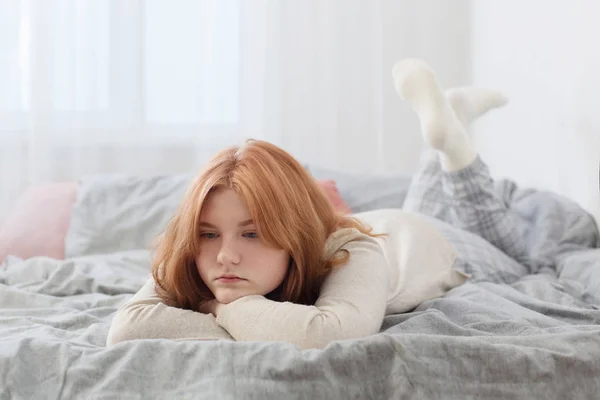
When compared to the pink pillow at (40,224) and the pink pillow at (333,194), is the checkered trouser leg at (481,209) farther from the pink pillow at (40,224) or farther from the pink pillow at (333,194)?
the pink pillow at (40,224)

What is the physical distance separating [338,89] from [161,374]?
219 cm

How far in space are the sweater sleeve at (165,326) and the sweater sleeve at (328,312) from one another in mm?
21

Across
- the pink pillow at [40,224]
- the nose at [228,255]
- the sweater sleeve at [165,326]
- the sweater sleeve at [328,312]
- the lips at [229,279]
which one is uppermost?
the nose at [228,255]

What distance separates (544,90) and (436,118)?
0.58 meters

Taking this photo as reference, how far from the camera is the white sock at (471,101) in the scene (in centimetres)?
216

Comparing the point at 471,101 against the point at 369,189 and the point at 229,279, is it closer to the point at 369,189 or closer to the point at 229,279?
the point at 369,189

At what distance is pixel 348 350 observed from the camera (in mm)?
944

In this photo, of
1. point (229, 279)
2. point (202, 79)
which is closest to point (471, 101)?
point (202, 79)

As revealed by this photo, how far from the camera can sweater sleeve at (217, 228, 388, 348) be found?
109cm

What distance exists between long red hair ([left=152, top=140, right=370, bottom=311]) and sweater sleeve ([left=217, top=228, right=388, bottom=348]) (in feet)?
0.12

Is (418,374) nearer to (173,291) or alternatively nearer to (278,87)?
(173,291)

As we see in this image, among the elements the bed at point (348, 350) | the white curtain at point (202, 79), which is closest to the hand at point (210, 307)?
the bed at point (348, 350)

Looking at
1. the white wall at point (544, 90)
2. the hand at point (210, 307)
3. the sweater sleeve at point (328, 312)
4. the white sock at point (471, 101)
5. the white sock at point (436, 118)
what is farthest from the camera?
the white sock at point (471, 101)

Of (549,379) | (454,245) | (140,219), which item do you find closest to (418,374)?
(549,379)
